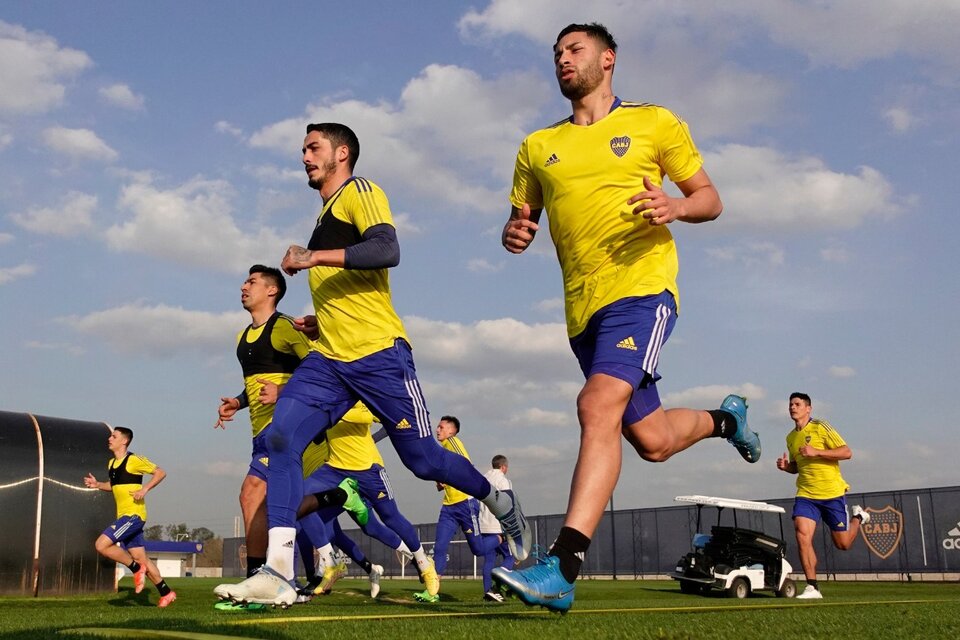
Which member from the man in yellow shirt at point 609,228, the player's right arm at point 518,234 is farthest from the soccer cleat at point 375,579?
the player's right arm at point 518,234

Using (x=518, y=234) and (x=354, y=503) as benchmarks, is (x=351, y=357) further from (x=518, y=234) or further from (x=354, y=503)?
(x=354, y=503)

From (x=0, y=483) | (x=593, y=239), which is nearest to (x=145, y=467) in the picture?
(x=0, y=483)

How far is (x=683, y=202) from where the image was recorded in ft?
14.3

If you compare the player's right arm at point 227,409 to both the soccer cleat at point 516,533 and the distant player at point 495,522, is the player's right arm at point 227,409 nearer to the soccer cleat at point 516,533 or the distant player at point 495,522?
the soccer cleat at point 516,533

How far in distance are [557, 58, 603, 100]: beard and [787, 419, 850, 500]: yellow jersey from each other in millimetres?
8772

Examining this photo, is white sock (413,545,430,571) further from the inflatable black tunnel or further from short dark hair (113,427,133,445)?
the inflatable black tunnel

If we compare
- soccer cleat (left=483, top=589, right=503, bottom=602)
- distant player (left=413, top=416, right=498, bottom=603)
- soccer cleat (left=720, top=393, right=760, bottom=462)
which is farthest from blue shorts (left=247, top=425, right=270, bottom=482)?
distant player (left=413, top=416, right=498, bottom=603)

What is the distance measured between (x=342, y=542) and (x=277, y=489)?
7178mm

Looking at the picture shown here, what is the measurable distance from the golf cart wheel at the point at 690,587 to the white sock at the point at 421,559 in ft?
27.3

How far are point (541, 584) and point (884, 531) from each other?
27731 mm

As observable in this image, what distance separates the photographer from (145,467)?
1248 centimetres

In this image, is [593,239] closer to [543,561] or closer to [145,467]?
[543,561]

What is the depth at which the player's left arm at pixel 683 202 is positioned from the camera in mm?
4078

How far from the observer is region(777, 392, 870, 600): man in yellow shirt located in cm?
1195
